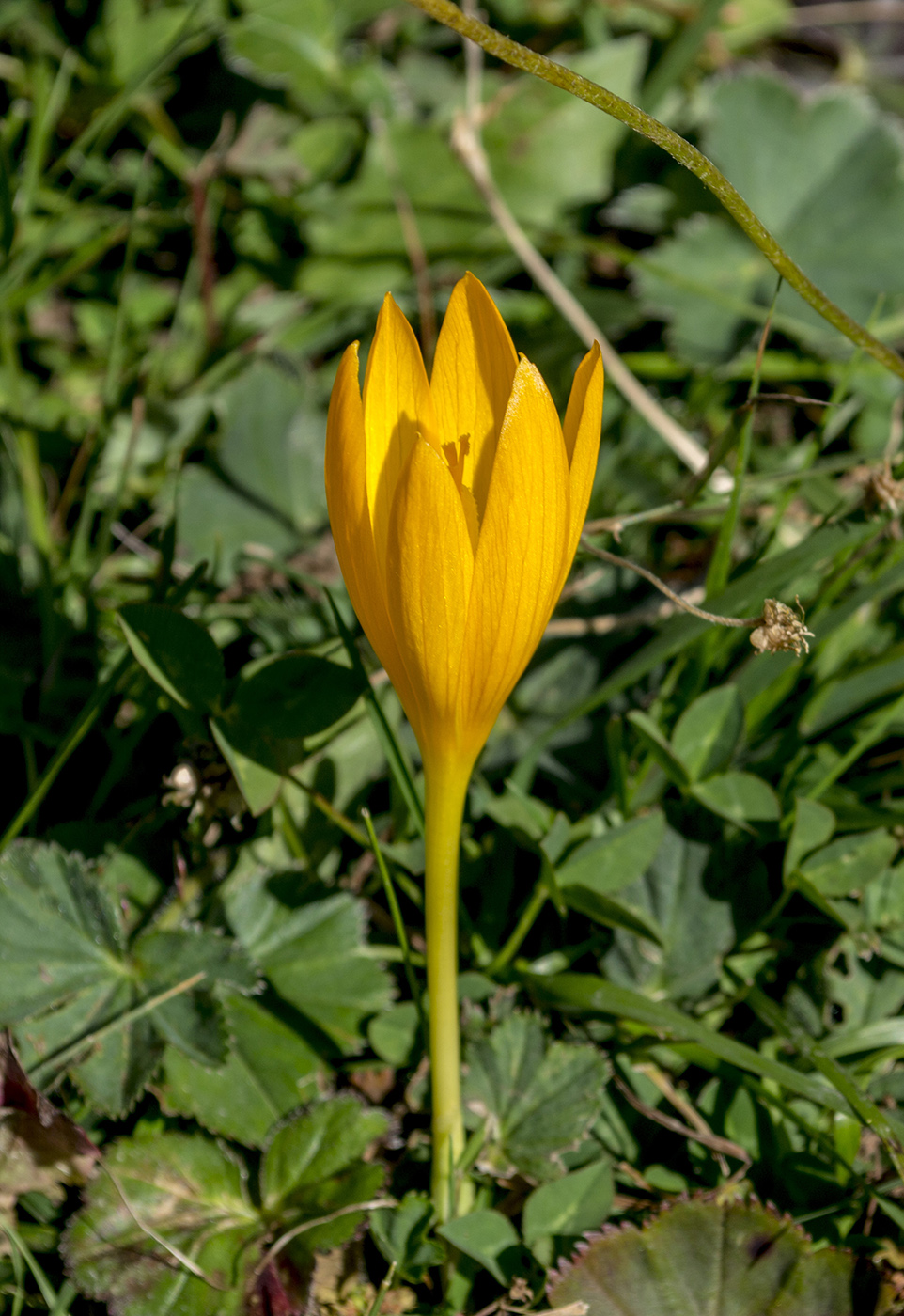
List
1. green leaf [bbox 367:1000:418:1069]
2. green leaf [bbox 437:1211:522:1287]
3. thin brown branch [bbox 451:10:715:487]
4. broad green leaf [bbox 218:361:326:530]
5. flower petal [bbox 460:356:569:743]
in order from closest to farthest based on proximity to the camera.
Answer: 1. flower petal [bbox 460:356:569:743]
2. green leaf [bbox 437:1211:522:1287]
3. green leaf [bbox 367:1000:418:1069]
4. thin brown branch [bbox 451:10:715:487]
5. broad green leaf [bbox 218:361:326:530]

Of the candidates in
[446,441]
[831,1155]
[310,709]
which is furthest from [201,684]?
[831,1155]

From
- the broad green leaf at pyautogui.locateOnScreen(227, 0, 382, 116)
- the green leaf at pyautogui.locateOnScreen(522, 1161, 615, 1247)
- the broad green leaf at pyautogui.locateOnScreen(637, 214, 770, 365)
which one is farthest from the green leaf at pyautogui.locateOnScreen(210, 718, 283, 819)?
the broad green leaf at pyautogui.locateOnScreen(227, 0, 382, 116)

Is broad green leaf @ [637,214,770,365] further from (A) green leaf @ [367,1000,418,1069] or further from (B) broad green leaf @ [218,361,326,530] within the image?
(A) green leaf @ [367,1000,418,1069]

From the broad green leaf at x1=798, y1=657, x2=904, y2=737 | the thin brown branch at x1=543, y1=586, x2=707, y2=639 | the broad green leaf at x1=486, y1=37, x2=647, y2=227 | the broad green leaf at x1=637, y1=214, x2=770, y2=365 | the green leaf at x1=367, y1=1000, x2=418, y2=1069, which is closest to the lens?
the green leaf at x1=367, y1=1000, x2=418, y2=1069

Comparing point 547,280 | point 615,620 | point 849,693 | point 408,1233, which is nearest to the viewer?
point 408,1233

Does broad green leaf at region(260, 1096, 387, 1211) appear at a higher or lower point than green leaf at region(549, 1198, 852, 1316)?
higher

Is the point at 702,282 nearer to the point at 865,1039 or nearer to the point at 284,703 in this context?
the point at 284,703

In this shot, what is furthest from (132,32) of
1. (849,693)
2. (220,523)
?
(849,693)

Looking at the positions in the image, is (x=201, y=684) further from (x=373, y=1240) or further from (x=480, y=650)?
(x=373, y=1240)
